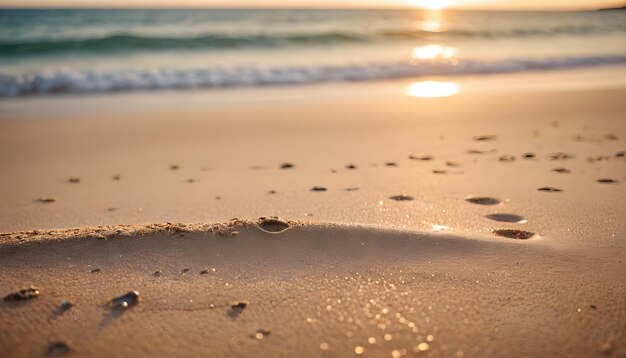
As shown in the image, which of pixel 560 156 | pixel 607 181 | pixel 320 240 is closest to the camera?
pixel 320 240

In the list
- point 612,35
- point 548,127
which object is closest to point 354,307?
point 548,127

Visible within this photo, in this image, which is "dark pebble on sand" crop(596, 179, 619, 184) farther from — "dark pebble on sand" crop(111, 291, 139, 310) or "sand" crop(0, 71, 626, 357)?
"dark pebble on sand" crop(111, 291, 139, 310)

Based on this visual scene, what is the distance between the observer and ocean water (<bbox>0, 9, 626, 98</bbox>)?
8.52 meters

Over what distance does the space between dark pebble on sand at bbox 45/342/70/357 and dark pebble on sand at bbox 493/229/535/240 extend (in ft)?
5.26

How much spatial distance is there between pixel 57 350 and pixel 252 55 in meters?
12.1

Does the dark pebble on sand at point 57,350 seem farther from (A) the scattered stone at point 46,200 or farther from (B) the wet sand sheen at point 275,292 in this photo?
(A) the scattered stone at point 46,200

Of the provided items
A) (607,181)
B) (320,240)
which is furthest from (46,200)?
(607,181)

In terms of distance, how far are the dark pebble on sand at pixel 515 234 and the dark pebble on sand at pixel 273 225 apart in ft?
2.79

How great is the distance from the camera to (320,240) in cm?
203

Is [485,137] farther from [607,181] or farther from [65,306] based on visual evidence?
[65,306]

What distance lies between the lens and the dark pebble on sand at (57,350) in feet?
4.48

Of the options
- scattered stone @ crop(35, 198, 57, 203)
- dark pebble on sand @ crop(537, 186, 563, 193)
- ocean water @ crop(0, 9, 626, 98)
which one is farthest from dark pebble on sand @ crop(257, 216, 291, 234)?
ocean water @ crop(0, 9, 626, 98)

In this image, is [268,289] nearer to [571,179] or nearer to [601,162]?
[571,179]

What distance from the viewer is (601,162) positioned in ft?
11.0
